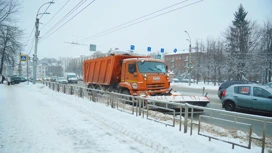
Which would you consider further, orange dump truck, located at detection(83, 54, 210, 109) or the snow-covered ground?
orange dump truck, located at detection(83, 54, 210, 109)

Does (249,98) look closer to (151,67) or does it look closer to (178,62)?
(151,67)

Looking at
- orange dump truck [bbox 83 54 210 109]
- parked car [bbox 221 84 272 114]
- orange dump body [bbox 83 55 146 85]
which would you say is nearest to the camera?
parked car [bbox 221 84 272 114]

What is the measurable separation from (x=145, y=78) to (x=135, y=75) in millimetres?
615

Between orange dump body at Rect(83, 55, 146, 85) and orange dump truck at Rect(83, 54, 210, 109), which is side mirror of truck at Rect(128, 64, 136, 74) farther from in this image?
orange dump body at Rect(83, 55, 146, 85)

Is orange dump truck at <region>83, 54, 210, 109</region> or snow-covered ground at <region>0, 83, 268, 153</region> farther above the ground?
orange dump truck at <region>83, 54, 210, 109</region>

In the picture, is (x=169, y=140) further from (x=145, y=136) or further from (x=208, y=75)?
(x=208, y=75)

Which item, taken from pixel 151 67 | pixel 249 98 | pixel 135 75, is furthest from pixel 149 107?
pixel 249 98

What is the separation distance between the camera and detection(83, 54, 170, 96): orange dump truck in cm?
1045

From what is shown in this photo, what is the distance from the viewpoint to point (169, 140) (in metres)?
5.00

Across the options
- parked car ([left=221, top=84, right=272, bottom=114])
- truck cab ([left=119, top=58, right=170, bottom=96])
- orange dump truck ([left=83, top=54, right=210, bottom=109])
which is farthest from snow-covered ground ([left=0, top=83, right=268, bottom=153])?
parked car ([left=221, top=84, right=272, bottom=114])

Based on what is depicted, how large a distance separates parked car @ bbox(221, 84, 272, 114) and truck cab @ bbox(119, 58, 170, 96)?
3157mm

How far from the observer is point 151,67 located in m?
11.0

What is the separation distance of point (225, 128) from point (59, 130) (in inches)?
206

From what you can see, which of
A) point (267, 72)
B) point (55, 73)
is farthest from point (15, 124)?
point (55, 73)
